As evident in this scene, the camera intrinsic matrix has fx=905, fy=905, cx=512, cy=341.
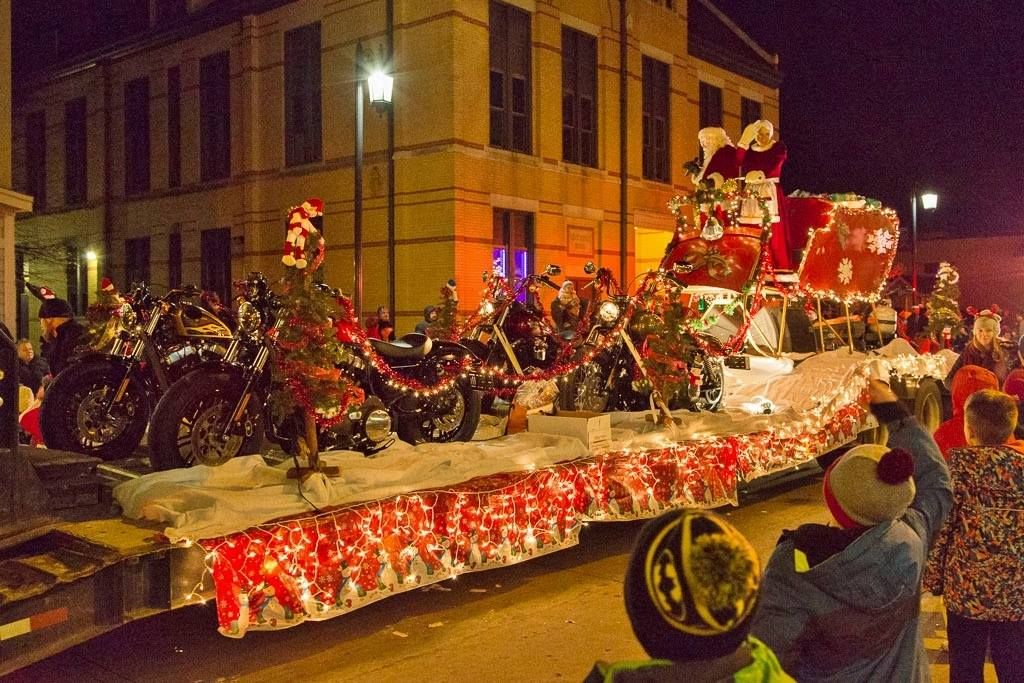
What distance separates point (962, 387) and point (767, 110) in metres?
23.6

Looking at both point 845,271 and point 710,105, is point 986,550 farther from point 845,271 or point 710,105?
point 710,105

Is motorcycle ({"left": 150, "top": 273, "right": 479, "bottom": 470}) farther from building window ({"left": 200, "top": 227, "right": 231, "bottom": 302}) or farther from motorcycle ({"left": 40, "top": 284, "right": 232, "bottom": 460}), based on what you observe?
building window ({"left": 200, "top": 227, "right": 231, "bottom": 302})

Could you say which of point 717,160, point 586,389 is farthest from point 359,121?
point 586,389

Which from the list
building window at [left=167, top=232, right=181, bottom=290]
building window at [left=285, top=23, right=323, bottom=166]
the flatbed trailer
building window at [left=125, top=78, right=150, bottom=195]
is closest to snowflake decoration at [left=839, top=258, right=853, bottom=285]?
the flatbed trailer

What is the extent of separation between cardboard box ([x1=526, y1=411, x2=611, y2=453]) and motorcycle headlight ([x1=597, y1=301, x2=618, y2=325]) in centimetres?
156

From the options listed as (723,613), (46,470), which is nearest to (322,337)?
(46,470)

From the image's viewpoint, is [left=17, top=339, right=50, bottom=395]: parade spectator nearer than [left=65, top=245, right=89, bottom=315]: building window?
Yes

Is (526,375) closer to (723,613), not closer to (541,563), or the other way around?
(541,563)

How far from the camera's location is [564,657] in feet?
17.6

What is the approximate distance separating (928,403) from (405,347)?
315 inches

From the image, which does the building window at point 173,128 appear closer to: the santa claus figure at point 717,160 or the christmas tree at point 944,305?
the santa claus figure at point 717,160

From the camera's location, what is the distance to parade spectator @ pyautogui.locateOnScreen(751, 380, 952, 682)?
8.40ft

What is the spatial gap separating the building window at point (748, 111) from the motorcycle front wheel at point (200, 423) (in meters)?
22.5

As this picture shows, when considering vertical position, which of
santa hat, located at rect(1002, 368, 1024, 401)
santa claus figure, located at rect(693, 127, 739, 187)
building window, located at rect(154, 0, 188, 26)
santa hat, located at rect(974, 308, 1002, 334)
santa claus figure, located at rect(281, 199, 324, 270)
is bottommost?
santa hat, located at rect(1002, 368, 1024, 401)
